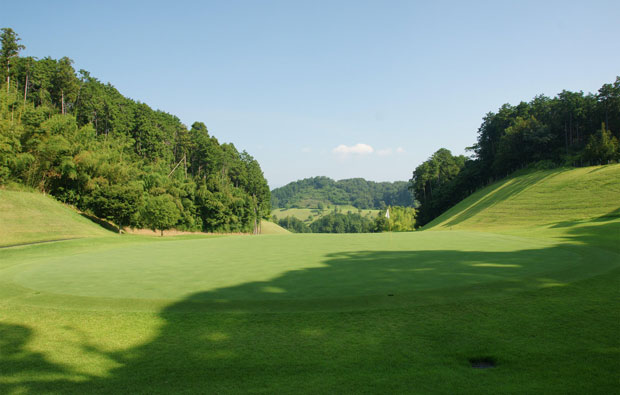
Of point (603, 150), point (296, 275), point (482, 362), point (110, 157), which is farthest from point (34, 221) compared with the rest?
point (603, 150)

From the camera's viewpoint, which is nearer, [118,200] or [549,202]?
[118,200]

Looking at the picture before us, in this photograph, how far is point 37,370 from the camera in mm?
5062

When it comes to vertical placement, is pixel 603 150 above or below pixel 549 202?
above

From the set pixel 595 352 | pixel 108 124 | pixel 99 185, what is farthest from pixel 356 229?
pixel 595 352

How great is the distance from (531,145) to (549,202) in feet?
111

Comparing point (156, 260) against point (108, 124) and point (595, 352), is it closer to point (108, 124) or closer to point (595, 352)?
point (595, 352)

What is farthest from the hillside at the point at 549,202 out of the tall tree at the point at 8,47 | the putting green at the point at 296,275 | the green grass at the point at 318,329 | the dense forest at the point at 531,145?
the tall tree at the point at 8,47

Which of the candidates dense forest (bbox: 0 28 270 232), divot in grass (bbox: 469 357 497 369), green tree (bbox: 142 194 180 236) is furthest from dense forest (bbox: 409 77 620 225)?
divot in grass (bbox: 469 357 497 369)

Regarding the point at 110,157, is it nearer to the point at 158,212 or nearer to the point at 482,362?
the point at 158,212

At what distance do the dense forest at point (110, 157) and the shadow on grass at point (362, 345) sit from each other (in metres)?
38.4

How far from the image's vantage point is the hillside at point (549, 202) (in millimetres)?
40781

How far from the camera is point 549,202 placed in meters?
48.1

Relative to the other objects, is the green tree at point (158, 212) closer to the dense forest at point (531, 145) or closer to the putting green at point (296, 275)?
the putting green at point (296, 275)

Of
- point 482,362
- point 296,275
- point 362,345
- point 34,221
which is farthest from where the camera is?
point 34,221
